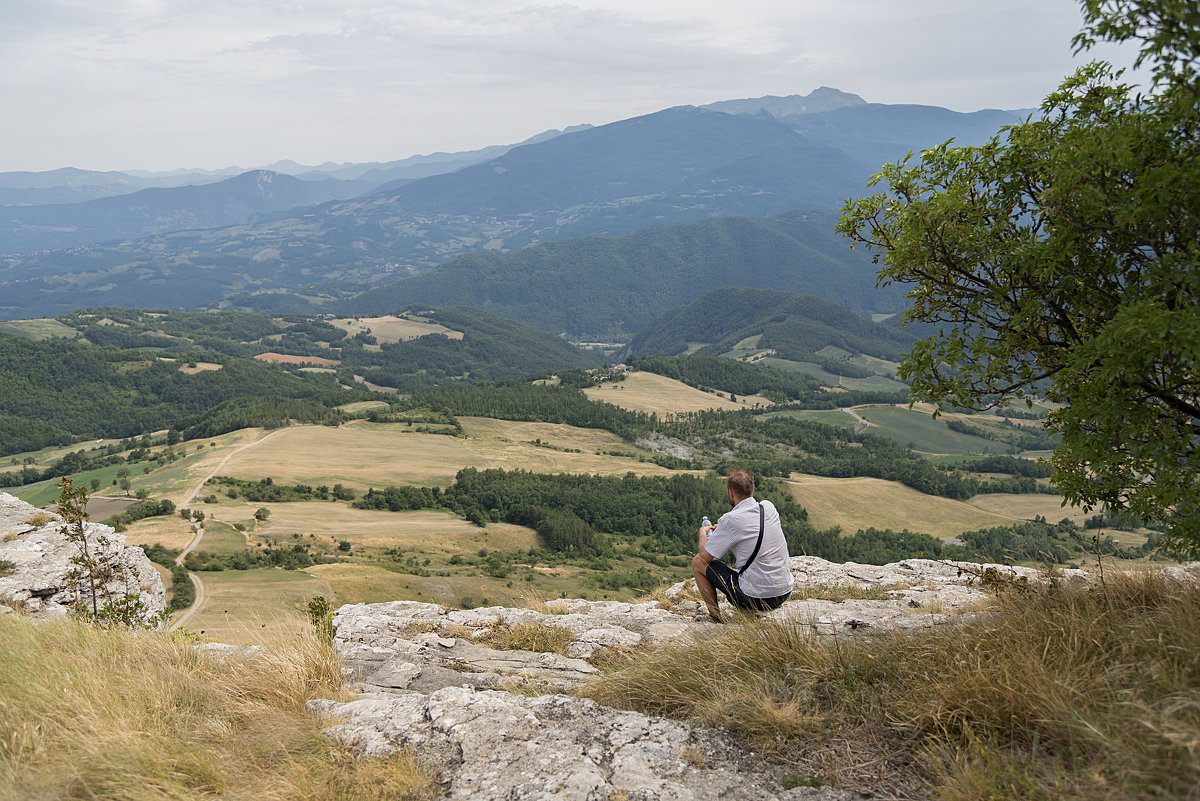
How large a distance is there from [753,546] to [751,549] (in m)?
0.06

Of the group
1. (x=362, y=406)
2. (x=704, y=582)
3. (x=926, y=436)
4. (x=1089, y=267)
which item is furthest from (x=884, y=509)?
(x=362, y=406)

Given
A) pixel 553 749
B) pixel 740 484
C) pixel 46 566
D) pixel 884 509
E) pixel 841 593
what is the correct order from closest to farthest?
pixel 553 749
pixel 740 484
pixel 841 593
pixel 46 566
pixel 884 509

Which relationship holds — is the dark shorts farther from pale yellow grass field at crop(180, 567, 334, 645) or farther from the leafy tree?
pale yellow grass field at crop(180, 567, 334, 645)

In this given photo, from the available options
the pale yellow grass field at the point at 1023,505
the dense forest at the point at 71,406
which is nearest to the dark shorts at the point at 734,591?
the pale yellow grass field at the point at 1023,505

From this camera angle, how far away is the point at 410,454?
119 meters

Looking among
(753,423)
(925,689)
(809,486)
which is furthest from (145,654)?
(753,423)

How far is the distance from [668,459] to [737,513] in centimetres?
13840

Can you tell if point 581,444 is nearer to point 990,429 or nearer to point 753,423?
point 753,423

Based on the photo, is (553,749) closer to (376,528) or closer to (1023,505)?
(376,528)

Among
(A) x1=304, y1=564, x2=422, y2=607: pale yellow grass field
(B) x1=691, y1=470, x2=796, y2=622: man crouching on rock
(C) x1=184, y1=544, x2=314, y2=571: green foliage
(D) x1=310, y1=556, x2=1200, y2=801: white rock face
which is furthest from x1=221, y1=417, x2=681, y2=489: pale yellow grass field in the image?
(B) x1=691, y1=470, x2=796, y2=622: man crouching on rock

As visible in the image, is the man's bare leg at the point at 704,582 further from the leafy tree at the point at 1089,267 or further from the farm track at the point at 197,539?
the farm track at the point at 197,539

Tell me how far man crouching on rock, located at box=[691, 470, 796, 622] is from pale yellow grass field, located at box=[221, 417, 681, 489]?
97831 mm

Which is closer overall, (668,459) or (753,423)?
(668,459)

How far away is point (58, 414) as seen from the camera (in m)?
183
